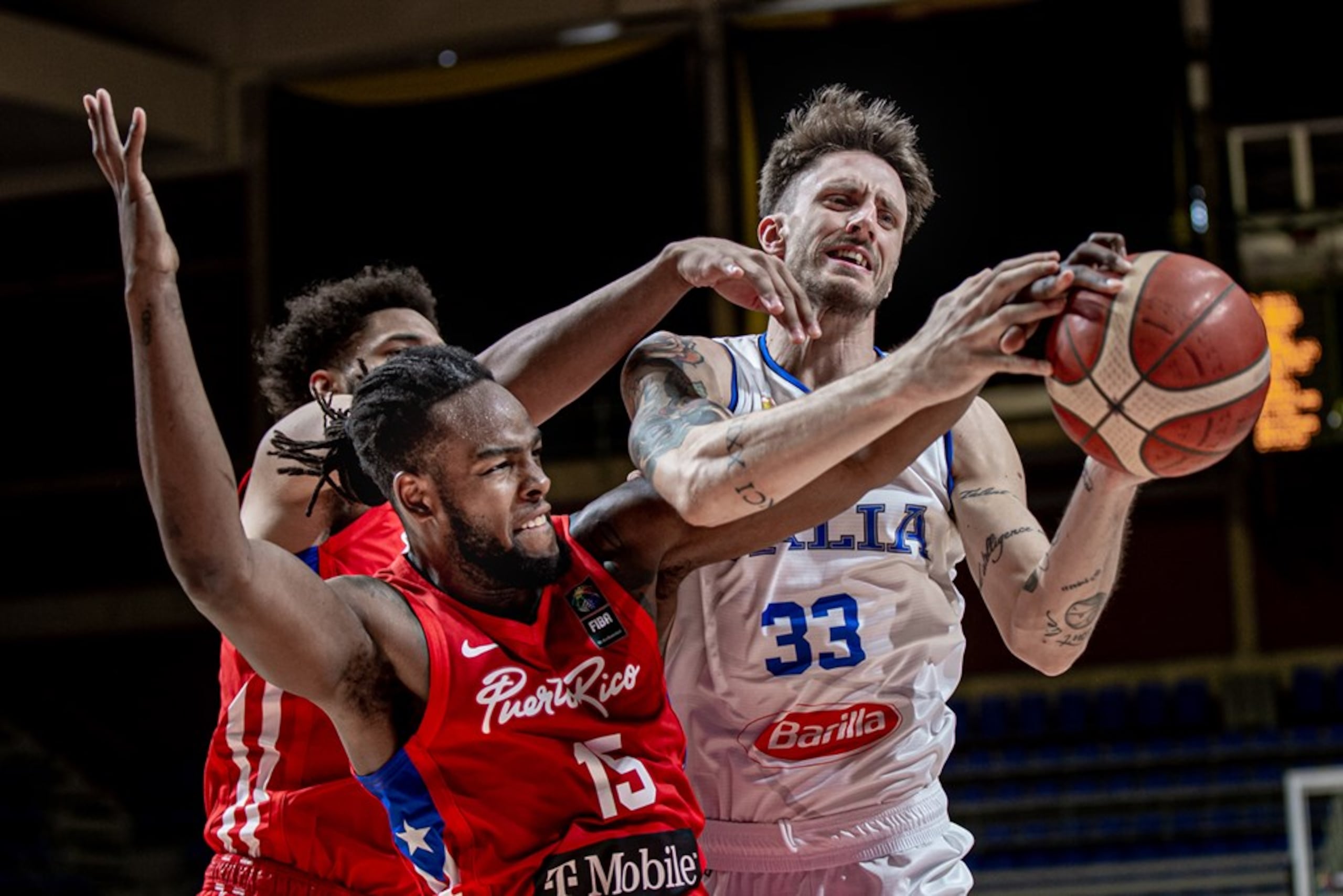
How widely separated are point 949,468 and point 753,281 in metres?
0.95

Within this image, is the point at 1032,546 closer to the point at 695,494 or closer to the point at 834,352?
the point at 834,352

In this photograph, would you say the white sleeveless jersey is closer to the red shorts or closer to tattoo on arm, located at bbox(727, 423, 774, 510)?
tattoo on arm, located at bbox(727, 423, 774, 510)

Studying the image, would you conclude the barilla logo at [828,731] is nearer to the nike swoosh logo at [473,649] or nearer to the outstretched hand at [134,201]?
the nike swoosh logo at [473,649]

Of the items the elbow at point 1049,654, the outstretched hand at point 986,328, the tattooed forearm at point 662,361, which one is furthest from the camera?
the elbow at point 1049,654

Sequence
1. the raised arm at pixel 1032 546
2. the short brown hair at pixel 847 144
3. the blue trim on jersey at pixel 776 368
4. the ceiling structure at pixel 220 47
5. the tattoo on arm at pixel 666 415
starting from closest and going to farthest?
the tattoo on arm at pixel 666 415
the raised arm at pixel 1032 546
the blue trim on jersey at pixel 776 368
the short brown hair at pixel 847 144
the ceiling structure at pixel 220 47

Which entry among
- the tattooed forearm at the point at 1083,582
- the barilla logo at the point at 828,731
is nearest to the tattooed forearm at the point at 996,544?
the tattooed forearm at the point at 1083,582

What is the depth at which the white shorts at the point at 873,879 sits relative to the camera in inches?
137

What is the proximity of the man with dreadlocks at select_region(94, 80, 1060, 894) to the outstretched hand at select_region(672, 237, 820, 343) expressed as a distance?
0.65 feet

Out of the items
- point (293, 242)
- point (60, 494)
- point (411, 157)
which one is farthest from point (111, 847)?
point (411, 157)

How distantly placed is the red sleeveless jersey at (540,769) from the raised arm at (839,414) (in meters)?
0.33

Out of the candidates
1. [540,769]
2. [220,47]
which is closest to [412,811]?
[540,769]

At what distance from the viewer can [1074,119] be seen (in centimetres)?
1204

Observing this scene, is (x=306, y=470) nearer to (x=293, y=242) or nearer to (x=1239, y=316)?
(x=1239, y=316)

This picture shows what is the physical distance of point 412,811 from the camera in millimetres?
2809
